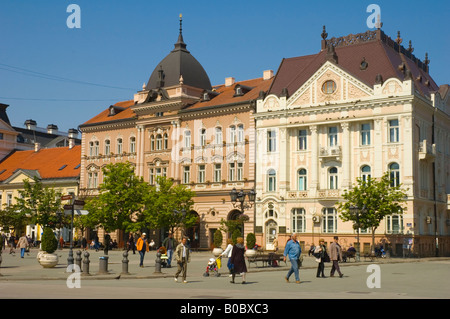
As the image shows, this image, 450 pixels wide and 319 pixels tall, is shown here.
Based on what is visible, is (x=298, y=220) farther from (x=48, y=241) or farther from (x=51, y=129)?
(x=51, y=129)

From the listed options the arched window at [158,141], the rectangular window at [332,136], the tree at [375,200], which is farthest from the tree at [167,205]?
the tree at [375,200]

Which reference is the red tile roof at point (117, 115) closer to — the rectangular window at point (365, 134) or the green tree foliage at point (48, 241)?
the rectangular window at point (365, 134)

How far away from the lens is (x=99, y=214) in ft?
196

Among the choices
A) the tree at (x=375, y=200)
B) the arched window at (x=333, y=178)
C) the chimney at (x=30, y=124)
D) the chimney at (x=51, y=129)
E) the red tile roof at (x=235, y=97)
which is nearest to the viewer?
the tree at (x=375, y=200)

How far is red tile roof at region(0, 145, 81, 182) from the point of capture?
7669cm

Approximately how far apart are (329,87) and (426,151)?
949 centimetres

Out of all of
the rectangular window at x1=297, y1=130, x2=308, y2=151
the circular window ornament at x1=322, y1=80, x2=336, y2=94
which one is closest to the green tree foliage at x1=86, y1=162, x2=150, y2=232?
the rectangular window at x1=297, y1=130, x2=308, y2=151

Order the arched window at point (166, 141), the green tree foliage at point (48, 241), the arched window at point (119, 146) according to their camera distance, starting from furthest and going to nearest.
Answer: the arched window at point (119, 146) < the arched window at point (166, 141) < the green tree foliage at point (48, 241)

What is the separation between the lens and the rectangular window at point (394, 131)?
51.5m

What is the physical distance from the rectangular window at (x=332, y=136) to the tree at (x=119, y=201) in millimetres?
17272

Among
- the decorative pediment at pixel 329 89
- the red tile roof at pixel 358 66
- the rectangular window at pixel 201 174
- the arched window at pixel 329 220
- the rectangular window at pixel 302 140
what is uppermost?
the red tile roof at pixel 358 66
